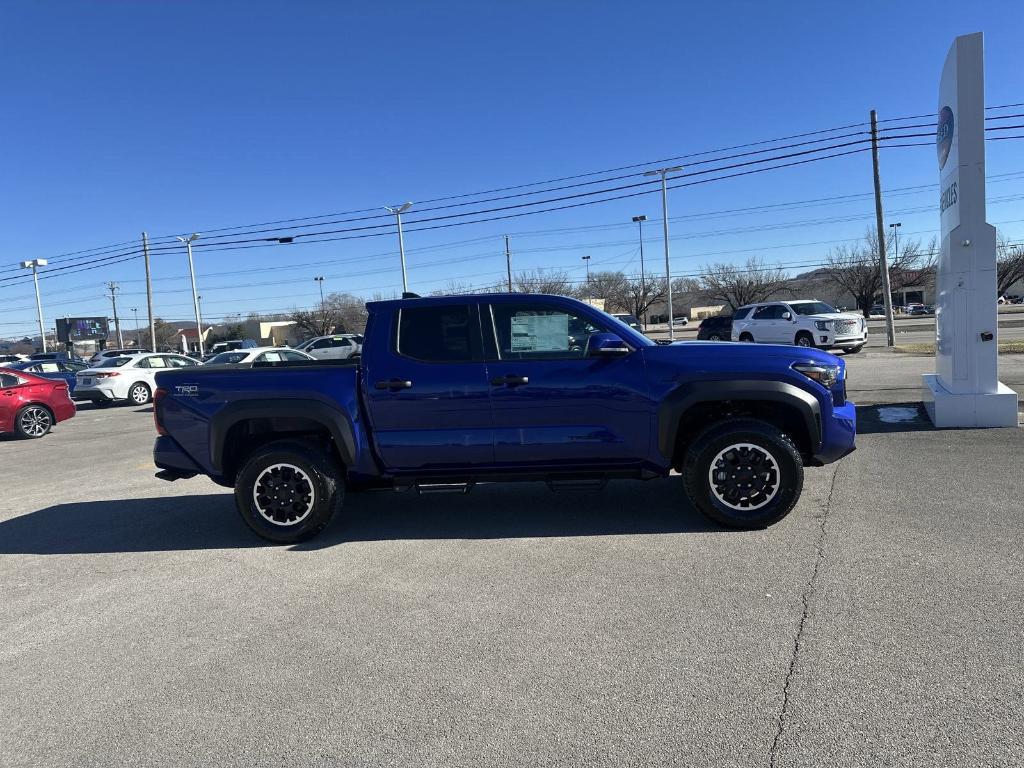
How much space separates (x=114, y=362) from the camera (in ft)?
64.1

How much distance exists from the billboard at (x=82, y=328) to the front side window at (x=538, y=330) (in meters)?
67.2

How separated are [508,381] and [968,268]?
22.6ft

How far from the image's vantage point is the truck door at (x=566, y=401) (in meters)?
5.05

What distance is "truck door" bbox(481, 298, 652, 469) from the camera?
16.6ft

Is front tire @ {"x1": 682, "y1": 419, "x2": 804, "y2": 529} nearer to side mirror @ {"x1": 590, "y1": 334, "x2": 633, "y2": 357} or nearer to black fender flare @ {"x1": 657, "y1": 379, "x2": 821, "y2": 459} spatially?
black fender flare @ {"x1": 657, "y1": 379, "x2": 821, "y2": 459}

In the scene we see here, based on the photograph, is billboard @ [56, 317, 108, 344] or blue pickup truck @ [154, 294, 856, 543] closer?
blue pickup truck @ [154, 294, 856, 543]

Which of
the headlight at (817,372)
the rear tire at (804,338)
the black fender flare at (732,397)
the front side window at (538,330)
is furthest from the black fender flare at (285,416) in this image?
the rear tire at (804,338)

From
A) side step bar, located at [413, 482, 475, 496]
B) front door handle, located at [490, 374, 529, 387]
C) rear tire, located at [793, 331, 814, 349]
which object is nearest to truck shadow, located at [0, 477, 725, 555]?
side step bar, located at [413, 482, 475, 496]

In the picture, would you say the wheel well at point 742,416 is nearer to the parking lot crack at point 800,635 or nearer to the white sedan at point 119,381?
the parking lot crack at point 800,635

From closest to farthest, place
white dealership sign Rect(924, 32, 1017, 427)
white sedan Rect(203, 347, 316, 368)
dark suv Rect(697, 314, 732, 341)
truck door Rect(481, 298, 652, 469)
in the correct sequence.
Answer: truck door Rect(481, 298, 652, 469) < white dealership sign Rect(924, 32, 1017, 427) < white sedan Rect(203, 347, 316, 368) < dark suv Rect(697, 314, 732, 341)

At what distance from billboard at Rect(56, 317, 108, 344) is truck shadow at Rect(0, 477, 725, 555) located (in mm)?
64330

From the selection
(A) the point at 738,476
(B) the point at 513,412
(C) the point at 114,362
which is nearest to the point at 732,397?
(A) the point at 738,476

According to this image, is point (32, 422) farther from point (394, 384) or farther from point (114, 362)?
point (394, 384)

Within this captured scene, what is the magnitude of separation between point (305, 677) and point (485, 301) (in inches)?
120
